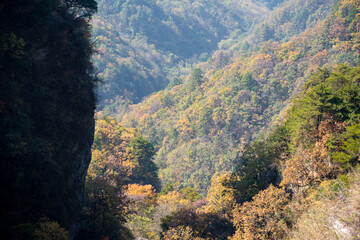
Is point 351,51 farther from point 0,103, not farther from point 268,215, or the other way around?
point 0,103

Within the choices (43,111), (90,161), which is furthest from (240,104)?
(43,111)

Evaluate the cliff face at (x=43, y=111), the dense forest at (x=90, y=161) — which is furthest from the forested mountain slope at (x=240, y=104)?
the cliff face at (x=43, y=111)

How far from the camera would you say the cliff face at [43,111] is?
1521 cm

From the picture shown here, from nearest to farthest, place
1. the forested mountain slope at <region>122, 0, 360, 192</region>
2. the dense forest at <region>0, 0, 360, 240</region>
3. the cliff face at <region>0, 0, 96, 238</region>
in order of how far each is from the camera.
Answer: the cliff face at <region>0, 0, 96, 238</region>, the dense forest at <region>0, 0, 360, 240</region>, the forested mountain slope at <region>122, 0, 360, 192</region>

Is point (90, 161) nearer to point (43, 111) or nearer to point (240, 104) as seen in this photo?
point (43, 111)

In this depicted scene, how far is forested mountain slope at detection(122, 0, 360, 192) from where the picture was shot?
81.9 metres

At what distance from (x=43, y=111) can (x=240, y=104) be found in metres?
79.4

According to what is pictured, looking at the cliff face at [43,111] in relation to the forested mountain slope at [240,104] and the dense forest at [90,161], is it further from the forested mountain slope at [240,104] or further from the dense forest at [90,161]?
the forested mountain slope at [240,104]

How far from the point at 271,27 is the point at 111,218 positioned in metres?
191

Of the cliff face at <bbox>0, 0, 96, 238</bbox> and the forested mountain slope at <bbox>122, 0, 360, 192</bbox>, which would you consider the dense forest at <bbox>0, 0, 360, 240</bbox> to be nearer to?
the cliff face at <bbox>0, 0, 96, 238</bbox>

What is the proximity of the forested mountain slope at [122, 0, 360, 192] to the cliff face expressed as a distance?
58912mm

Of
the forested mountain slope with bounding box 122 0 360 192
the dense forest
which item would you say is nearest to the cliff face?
the dense forest

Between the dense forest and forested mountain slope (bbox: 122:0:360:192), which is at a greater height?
forested mountain slope (bbox: 122:0:360:192)

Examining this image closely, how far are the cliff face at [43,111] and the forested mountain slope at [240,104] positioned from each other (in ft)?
193
